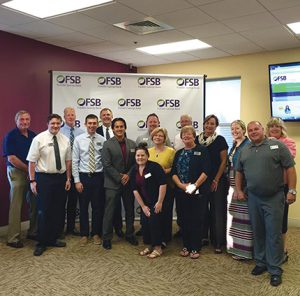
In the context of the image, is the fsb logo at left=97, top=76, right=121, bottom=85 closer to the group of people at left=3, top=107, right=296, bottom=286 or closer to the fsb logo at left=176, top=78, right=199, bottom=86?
the fsb logo at left=176, top=78, right=199, bottom=86

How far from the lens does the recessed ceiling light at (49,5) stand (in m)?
3.76

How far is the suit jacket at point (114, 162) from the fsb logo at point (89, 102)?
131cm

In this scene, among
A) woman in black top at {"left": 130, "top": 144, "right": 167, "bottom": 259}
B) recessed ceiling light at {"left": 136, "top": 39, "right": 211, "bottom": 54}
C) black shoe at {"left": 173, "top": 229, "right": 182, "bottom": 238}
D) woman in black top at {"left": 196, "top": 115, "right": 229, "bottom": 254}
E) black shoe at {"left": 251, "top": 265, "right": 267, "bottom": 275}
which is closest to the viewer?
black shoe at {"left": 251, "top": 265, "right": 267, "bottom": 275}

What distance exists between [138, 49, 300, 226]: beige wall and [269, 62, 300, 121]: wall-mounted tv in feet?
0.83

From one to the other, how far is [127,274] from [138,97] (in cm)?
280

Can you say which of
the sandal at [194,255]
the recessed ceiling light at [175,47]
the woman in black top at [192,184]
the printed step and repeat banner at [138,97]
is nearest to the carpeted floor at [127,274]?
the sandal at [194,255]

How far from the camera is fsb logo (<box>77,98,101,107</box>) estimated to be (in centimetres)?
526

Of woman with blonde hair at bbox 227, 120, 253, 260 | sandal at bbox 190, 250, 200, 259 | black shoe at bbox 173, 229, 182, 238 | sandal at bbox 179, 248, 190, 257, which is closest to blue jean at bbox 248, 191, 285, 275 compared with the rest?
woman with blonde hair at bbox 227, 120, 253, 260

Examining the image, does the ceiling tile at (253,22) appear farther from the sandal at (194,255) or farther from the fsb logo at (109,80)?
the sandal at (194,255)

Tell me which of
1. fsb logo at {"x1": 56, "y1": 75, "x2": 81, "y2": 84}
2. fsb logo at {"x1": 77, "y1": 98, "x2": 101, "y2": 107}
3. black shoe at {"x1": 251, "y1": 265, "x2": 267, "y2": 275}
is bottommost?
black shoe at {"x1": 251, "y1": 265, "x2": 267, "y2": 275}

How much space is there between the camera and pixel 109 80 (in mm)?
5340

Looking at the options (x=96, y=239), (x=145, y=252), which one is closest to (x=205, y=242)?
(x=145, y=252)

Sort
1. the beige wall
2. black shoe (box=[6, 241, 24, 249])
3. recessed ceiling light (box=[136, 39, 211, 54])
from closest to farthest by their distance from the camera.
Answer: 1. black shoe (box=[6, 241, 24, 249])
2. recessed ceiling light (box=[136, 39, 211, 54])
3. the beige wall

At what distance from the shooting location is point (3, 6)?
3834 millimetres
